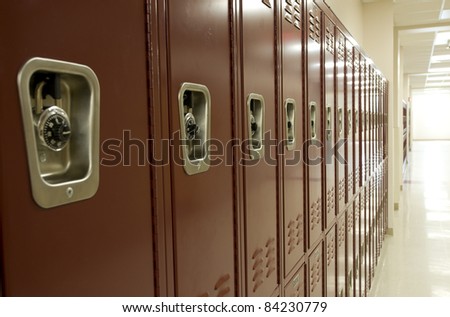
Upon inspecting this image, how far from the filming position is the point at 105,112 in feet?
2.35

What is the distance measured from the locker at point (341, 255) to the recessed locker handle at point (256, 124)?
1.54m

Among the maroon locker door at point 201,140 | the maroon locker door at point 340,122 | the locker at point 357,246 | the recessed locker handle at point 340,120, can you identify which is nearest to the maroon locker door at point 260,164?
the maroon locker door at point 201,140

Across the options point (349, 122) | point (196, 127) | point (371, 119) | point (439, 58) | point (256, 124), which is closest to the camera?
point (196, 127)

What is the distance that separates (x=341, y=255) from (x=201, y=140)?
2.14m

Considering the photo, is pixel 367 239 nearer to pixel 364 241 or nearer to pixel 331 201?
pixel 364 241

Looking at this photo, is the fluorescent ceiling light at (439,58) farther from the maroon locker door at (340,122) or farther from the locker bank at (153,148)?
the locker bank at (153,148)

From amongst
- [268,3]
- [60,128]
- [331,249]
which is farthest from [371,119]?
[60,128]

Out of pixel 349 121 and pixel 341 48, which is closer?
pixel 341 48

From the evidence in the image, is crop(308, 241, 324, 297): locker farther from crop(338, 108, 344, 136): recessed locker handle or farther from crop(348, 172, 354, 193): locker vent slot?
crop(348, 172, 354, 193): locker vent slot

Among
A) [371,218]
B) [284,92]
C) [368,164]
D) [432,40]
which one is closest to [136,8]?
[284,92]

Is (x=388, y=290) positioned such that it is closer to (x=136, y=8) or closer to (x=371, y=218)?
(x=371, y=218)

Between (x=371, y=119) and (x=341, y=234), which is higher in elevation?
(x=371, y=119)

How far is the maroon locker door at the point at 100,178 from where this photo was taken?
1.78 ft

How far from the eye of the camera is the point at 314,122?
2141 mm
